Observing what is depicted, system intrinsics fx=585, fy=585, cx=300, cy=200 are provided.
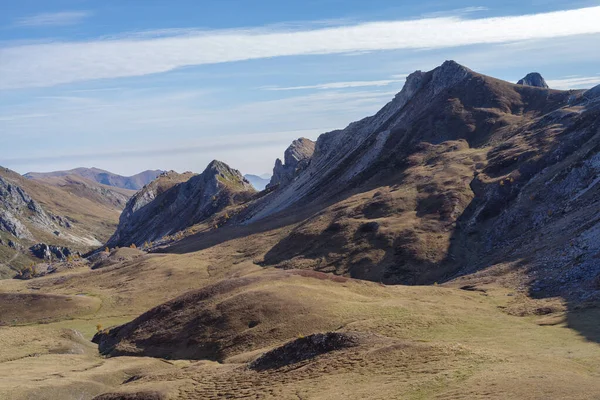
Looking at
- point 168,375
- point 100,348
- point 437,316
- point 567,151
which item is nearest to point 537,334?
point 437,316

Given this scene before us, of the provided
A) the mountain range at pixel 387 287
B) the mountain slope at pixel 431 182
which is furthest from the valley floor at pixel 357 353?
the mountain slope at pixel 431 182

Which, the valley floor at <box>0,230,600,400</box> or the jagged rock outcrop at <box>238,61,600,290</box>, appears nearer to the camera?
the valley floor at <box>0,230,600,400</box>

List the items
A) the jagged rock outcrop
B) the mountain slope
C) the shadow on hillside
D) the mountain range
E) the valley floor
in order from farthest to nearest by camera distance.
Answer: the mountain slope → the jagged rock outcrop → the shadow on hillside → the mountain range → the valley floor

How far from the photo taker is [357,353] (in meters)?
41.9

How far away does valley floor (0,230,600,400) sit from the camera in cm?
3447

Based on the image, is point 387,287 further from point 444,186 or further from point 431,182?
point 431,182

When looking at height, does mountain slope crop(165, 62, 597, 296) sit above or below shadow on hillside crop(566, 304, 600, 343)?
above

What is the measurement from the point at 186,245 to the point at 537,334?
13018 cm

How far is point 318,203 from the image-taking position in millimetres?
161375

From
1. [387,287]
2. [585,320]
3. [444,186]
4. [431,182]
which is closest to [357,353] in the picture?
[585,320]

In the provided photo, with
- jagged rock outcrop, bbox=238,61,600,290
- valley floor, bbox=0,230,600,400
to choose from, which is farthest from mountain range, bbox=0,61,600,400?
jagged rock outcrop, bbox=238,61,600,290

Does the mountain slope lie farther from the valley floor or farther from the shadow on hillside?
the valley floor

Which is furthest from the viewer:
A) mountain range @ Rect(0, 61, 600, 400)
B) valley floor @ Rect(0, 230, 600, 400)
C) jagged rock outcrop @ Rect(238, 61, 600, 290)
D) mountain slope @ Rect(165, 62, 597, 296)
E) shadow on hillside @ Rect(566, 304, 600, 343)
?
mountain slope @ Rect(165, 62, 597, 296)

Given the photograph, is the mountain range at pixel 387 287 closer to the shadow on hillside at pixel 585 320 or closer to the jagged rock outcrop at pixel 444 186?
the shadow on hillside at pixel 585 320
